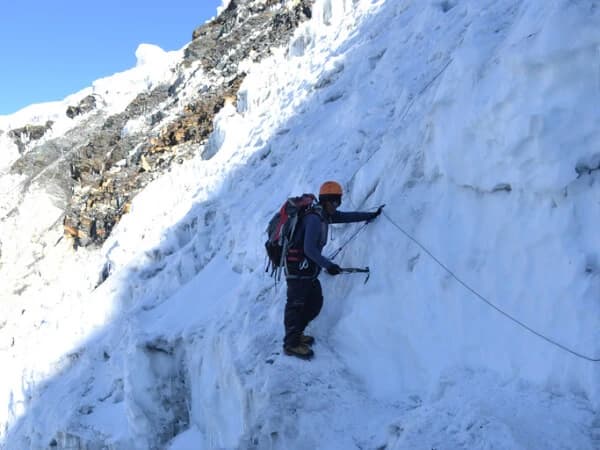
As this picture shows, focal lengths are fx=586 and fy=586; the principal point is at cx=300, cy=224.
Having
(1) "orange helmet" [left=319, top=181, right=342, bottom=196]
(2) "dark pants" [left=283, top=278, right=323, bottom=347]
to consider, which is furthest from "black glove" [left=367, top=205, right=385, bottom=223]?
(2) "dark pants" [left=283, top=278, right=323, bottom=347]

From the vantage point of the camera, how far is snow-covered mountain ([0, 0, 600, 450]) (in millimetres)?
3928

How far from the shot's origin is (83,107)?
42.7 meters

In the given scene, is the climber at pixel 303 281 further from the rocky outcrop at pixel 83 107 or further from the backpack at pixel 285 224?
the rocky outcrop at pixel 83 107

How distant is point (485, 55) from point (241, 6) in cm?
2638

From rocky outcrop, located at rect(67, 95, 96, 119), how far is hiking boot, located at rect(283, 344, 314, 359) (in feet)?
134

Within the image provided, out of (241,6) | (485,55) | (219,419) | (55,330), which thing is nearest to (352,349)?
(219,419)

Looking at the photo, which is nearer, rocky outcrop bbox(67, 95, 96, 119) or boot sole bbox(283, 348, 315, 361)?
boot sole bbox(283, 348, 315, 361)

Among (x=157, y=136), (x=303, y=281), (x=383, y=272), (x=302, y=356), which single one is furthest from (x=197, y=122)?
(x=302, y=356)

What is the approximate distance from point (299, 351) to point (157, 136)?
1758 centimetres

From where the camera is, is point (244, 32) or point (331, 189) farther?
point (244, 32)

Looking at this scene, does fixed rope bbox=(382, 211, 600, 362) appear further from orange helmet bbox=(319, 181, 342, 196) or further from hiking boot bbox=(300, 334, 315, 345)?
hiking boot bbox=(300, 334, 315, 345)

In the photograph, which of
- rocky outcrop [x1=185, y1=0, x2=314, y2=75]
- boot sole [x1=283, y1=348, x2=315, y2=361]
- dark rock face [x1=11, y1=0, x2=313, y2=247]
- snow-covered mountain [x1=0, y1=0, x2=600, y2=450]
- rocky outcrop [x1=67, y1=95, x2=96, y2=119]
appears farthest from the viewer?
rocky outcrop [x1=67, y1=95, x2=96, y2=119]

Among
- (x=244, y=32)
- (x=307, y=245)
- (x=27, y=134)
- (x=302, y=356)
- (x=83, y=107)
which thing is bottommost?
(x=302, y=356)

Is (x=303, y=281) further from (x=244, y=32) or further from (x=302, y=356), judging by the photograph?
(x=244, y=32)
